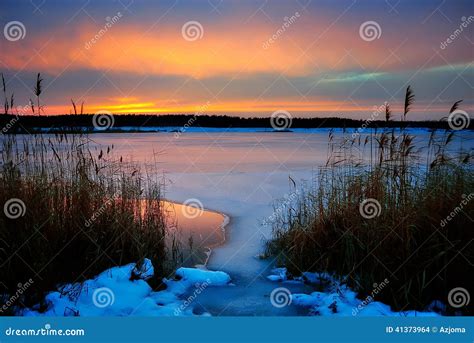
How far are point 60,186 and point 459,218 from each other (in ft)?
12.1

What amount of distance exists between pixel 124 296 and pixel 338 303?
1.77 m

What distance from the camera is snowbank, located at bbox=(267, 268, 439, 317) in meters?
3.51

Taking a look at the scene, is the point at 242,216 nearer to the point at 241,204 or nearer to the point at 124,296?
the point at 241,204

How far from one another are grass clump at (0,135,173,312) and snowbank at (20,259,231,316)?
13cm

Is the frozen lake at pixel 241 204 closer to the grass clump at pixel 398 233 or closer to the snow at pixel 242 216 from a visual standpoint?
the snow at pixel 242 216

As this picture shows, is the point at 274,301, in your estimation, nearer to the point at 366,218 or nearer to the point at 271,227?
the point at 366,218

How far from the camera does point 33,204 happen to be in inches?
158

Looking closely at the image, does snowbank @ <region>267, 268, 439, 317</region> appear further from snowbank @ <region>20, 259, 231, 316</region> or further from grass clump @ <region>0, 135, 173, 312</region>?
grass clump @ <region>0, 135, 173, 312</region>

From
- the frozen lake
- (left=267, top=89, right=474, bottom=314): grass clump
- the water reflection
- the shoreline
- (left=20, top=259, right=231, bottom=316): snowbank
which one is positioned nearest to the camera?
(left=20, top=259, right=231, bottom=316): snowbank

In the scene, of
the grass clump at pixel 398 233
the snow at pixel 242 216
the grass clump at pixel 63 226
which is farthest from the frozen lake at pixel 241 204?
the grass clump at pixel 63 226

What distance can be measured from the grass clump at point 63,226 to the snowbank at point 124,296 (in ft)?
0.42

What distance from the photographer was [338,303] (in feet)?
12.0

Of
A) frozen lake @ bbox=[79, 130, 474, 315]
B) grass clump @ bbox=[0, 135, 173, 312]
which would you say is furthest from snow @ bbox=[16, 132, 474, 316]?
grass clump @ bbox=[0, 135, 173, 312]

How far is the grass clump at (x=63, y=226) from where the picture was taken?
370 cm
